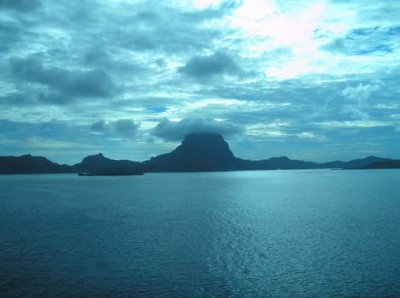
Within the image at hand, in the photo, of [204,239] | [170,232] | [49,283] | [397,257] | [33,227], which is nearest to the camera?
[49,283]

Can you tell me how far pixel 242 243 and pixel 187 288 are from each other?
2211 centimetres

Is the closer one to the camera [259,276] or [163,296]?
[163,296]

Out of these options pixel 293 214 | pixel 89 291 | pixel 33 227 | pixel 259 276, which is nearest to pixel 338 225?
pixel 293 214

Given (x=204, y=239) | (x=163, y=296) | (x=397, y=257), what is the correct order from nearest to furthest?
(x=163, y=296), (x=397, y=257), (x=204, y=239)

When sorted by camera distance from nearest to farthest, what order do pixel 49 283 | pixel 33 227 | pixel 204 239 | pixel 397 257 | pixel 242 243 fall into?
pixel 49 283
pixel 397 257
pixel 242 243
pixel 204 239
pixel 33 227

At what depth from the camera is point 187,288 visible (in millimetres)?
39938

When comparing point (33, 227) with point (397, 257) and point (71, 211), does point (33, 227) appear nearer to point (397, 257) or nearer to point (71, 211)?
point (71, 211)

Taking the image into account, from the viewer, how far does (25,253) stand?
175 ft

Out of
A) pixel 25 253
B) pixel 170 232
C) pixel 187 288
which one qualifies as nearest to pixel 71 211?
pixel 170 232

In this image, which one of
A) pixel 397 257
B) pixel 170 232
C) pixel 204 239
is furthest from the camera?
pixel 170 232

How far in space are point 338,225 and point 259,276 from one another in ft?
132

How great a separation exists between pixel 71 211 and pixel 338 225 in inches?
2657

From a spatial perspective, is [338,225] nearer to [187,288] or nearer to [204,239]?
[204,239]

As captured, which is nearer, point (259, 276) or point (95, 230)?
point (259, 276)
